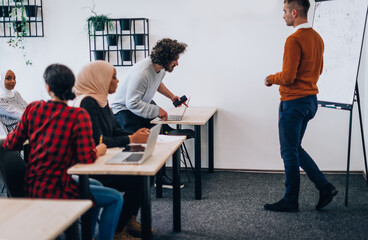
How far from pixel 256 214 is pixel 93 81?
164cm

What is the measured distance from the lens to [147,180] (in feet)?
6.79

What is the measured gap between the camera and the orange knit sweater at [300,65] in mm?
2936

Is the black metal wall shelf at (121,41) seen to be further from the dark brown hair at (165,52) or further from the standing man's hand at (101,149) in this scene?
the standing man's hand at (101,149)

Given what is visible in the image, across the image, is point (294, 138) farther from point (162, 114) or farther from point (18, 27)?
point (18, 27)

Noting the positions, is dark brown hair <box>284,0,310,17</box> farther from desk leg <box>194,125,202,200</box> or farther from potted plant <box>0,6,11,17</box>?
A: potted plant <box>0,6,11,17</box>

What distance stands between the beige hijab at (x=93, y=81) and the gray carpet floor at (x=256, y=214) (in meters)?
1.07

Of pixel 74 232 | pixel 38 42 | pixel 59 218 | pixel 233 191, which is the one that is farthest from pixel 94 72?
pixel 38 42

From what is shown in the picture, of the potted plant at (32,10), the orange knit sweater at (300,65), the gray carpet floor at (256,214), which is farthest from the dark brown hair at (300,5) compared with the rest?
the potted plant at (32,10)

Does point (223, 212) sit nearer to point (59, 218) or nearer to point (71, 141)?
point (71, 141)

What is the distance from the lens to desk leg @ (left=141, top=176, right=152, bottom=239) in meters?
2.08

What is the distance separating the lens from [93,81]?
2477mm

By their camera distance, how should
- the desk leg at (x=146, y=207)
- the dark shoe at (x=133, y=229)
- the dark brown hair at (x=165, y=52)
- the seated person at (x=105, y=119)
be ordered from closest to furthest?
the desk leg at (x=146, y=207), the seated person at (x=105, y=119), the dark shoe at (x=133, y=229), the dark brown hair at (x=165, y=52)

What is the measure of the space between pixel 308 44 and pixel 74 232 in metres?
2.09

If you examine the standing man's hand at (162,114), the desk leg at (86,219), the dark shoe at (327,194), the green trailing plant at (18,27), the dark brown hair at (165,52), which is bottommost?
the dark shoe at (327,194)
